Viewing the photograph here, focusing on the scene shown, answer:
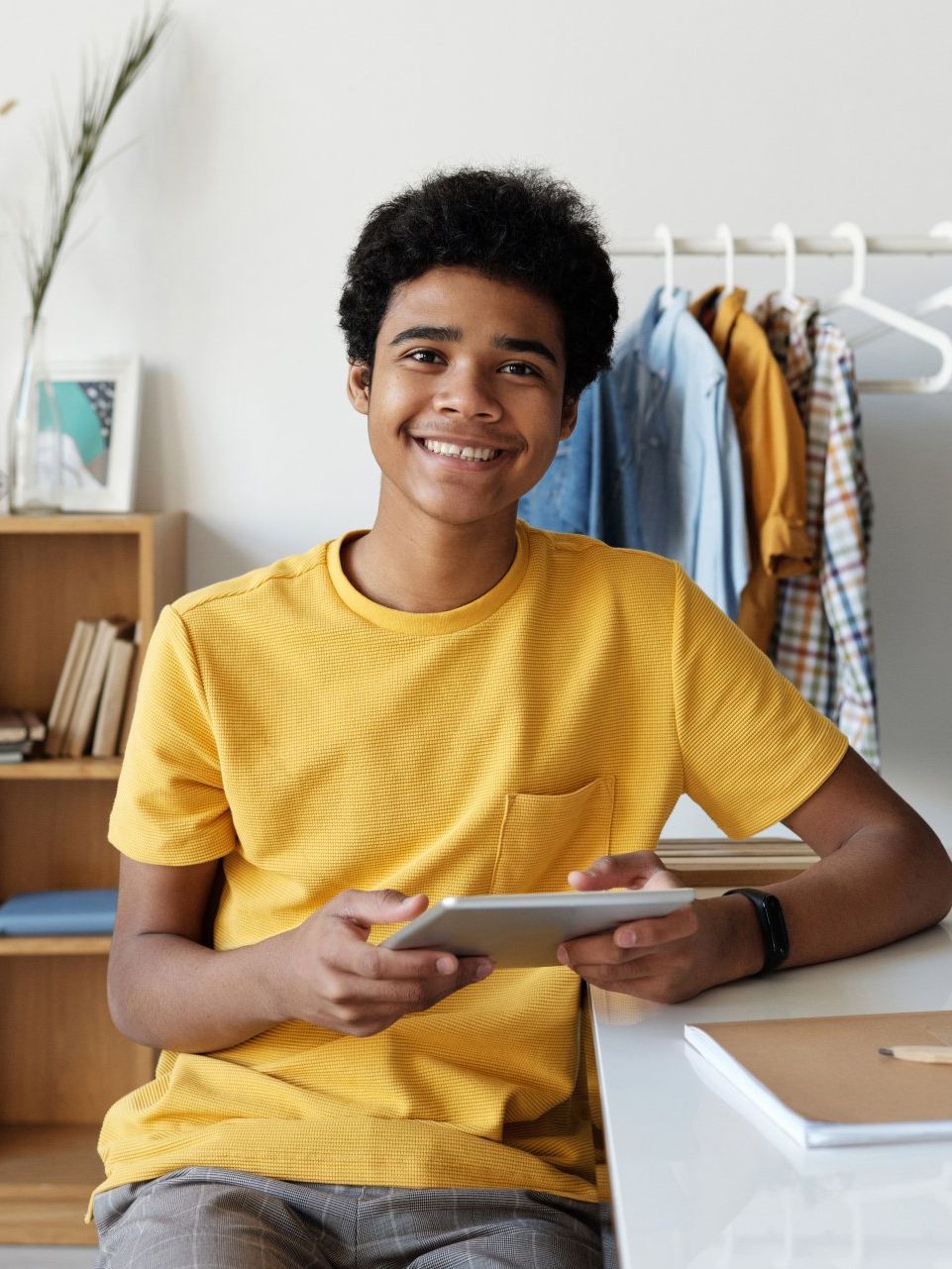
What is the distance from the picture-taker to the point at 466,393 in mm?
1226

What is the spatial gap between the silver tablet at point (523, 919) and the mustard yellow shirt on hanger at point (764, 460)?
1332 mm

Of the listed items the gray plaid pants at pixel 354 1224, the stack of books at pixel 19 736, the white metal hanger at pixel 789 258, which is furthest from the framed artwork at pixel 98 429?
the gray plaid pants at pixel 354 1224

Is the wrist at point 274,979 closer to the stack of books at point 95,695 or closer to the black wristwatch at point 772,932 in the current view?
the black wristwatch at point 772,932

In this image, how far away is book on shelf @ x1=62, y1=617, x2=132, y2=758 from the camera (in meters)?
2.48

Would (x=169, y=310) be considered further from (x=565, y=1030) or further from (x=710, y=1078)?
(x=710, y=1078)

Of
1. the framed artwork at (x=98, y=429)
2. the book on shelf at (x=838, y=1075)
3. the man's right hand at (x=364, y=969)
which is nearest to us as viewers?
the book on shelf at (x=838, y=1075)

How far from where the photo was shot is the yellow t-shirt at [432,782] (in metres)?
1.14

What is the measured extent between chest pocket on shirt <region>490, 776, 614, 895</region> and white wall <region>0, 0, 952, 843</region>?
1.47 meters

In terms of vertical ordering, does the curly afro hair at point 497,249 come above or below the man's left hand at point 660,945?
above

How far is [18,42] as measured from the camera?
2.64m

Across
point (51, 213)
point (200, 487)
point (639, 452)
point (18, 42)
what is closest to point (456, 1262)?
point (639, 452)

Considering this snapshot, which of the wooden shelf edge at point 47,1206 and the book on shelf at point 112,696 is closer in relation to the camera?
the wooden shelf edge at point 47,1206

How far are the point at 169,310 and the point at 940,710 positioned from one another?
1673mm

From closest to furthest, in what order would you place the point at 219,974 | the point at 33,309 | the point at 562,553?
the point at 219,974 < the point at 562,553 < the point at 33,309
